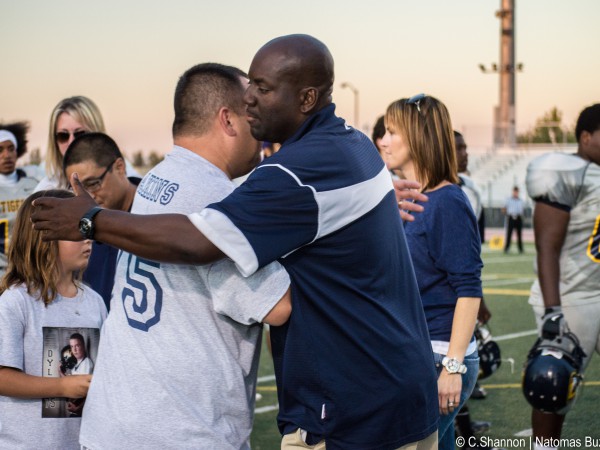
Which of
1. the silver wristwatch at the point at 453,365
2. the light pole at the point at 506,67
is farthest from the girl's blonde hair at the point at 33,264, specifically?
the light pole at the point at 506,67

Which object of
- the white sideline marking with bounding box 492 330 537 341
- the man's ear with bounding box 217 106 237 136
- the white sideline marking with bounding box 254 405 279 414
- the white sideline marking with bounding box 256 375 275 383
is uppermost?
the man's ear with bounding box 217 106 237 136

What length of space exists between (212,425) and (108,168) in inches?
103

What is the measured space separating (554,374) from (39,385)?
279 cm

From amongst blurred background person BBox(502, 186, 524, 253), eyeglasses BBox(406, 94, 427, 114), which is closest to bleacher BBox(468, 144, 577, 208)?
blurred background person BBox(502, 186, 524, 253)

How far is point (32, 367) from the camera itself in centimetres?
341

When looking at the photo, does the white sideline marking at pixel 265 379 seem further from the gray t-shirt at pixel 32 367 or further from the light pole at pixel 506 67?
the light pole at pixel 506 67

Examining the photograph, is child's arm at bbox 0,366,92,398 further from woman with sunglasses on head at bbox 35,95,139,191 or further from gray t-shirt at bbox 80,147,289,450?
woman with sunglasses on head at bbox 35,95,139,191

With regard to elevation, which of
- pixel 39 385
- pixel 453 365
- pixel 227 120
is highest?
pixel 227 120

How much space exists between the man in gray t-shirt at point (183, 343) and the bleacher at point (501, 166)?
150 ft

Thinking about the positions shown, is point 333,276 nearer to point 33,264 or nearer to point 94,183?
point 33,264

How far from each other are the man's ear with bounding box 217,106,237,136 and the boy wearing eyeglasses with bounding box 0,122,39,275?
406 cm

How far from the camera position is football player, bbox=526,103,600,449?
5.12 meters

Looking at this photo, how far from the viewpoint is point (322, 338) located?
249 centimetres

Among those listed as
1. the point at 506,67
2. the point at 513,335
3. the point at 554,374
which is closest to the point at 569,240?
the point at 554,374
